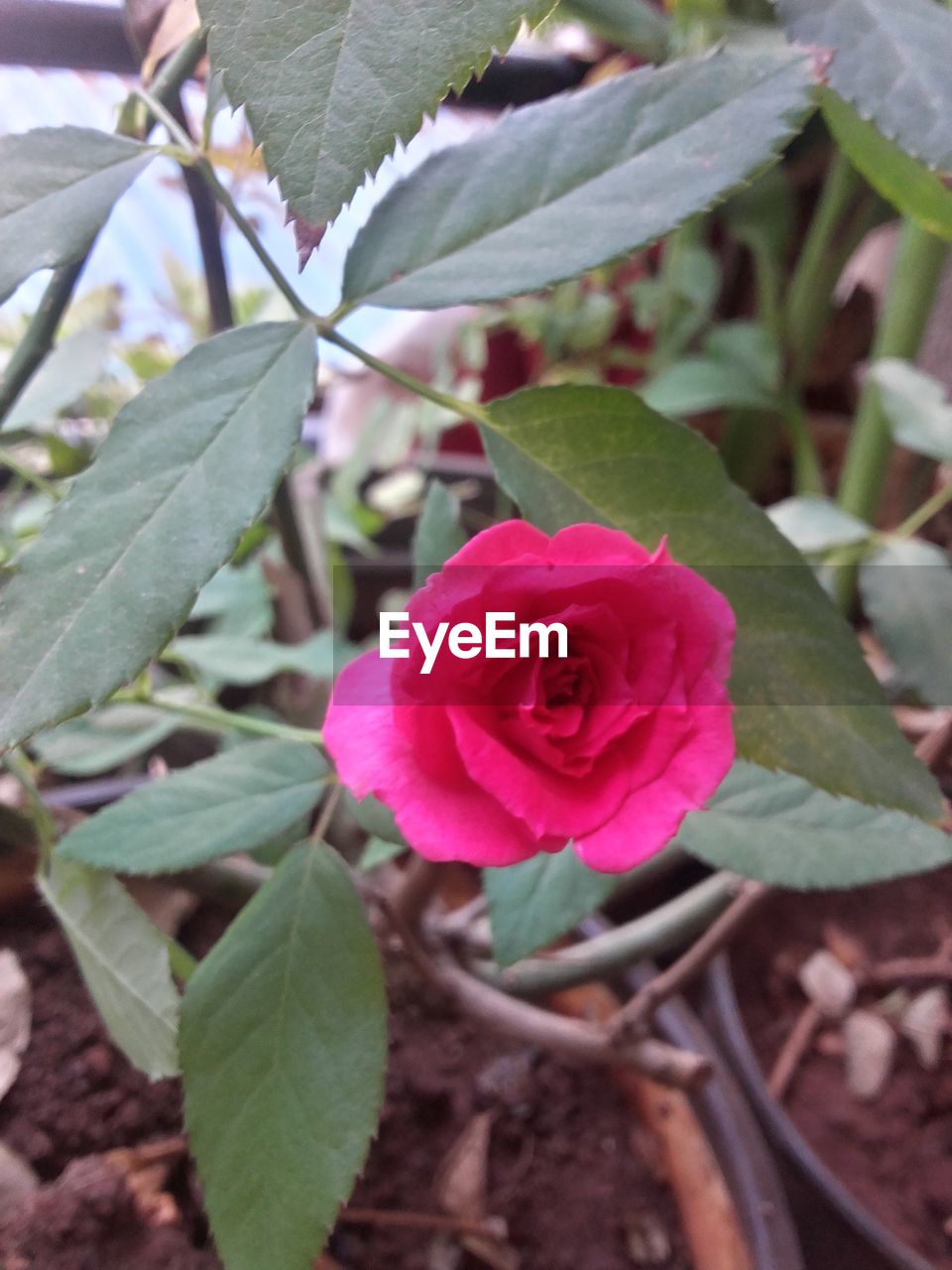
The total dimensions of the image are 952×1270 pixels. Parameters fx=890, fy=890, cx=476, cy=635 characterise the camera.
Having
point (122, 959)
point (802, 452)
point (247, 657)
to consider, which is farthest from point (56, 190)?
point (802, 452)

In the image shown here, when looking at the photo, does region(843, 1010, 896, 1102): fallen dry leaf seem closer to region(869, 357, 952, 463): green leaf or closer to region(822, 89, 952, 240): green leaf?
region(869, 357, 952, 463): green leaf

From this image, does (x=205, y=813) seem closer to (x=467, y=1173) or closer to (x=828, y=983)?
(x=467, y=1173)

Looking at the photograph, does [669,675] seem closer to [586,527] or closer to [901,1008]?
[586,527]

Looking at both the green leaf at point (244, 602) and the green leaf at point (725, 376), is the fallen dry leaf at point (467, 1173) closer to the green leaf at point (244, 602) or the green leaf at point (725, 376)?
the green leaf at point (244, 602)

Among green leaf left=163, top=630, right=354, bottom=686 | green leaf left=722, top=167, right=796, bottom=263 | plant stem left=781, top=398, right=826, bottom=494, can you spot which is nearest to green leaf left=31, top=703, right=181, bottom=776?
green leaf left=163, top=630, right=354, bottom=686

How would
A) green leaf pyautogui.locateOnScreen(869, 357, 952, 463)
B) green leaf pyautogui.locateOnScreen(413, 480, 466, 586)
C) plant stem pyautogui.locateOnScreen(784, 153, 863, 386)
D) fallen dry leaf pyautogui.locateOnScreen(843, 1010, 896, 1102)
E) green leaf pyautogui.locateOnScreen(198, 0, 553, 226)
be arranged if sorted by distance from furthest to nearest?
plant stem pyautogui.locateOnScreen(784, 153, 863, 386) < fallen dry leaf pyautogui.locateOnScreen(843, 1010, 896, 1102) < green leaf pyautogui.locateOnScreen(869, 357, 952, 463) < green leaf pyautogui.locateOnScreen(413, 480, 466, 586) < green leaf pyautogui.locateOnScreen(198, 0, 553, 226)
